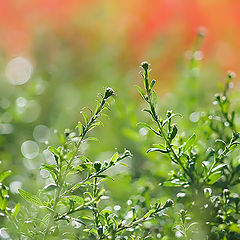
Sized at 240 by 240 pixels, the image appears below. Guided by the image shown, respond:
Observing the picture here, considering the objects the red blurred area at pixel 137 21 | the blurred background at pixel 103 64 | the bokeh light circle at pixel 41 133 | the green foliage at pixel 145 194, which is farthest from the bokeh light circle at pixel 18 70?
the green foliage at pixel 145 194

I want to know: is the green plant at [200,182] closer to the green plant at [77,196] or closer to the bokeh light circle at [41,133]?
the green plant at [77,196]

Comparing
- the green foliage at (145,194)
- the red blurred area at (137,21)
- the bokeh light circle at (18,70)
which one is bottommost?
the green foliage at (145,194)

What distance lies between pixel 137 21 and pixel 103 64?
640mm

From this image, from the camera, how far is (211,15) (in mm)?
1605

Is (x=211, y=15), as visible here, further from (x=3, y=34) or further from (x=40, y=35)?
(x=3, y=34)

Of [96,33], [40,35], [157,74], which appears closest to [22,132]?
[157,74]

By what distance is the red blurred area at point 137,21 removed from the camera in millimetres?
1475

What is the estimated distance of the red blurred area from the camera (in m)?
1.47

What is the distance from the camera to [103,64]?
1.04m

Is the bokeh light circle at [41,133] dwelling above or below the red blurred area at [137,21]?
below

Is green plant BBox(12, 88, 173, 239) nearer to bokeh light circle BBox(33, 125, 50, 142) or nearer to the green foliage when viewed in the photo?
the green foliage

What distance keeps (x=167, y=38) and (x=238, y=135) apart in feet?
3.12

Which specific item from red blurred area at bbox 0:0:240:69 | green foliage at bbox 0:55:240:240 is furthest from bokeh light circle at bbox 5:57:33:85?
green foliage at bbox 0:55:240:240

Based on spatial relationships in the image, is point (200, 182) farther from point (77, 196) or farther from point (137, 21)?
point (137, 21)
